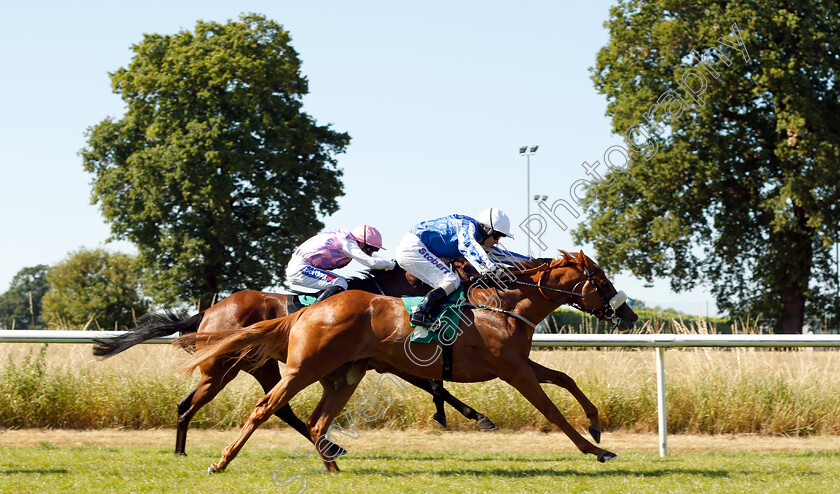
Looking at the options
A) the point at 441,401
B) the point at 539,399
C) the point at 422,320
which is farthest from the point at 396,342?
the point at 441,401

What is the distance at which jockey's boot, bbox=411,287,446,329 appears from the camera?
18.3 ft

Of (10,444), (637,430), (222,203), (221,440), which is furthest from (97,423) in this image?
(222,203)

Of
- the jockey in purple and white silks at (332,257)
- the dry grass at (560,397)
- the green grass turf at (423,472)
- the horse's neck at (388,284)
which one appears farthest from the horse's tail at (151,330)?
the horse's neck at (388,284)

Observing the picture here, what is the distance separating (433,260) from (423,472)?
1587 millimetres

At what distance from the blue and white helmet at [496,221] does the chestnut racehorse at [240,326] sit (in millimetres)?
380

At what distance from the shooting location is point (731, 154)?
21.7 meters

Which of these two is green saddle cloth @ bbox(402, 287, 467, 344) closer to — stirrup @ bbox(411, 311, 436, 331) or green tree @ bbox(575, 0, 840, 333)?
stirrup @ bbox(411, 311, 436, 331)

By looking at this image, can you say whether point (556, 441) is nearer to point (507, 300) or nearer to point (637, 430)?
point (637, 430)

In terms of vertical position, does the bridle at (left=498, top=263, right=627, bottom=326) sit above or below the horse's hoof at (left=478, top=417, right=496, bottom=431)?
above

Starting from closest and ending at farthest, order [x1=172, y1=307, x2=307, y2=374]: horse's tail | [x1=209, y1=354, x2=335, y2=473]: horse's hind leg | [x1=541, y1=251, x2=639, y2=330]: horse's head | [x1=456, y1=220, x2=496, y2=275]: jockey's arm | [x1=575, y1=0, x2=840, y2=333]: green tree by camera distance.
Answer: [x1=209, y1=354, x2=335, y2=473]: horse's hind leg, [x1=172, y1=307, x2=307, y2=374]: horse's tail, [x1=456, y1=220, x2=496, y2=275]: jockey's arm, [x1=541, y1=251, x2=639, y2=330]: horse's head, [x1=575, y1=0, x2=840, y2=333]: green tree

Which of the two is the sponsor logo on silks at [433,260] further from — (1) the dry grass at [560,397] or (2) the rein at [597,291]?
(1) the dry grass at [560,397]

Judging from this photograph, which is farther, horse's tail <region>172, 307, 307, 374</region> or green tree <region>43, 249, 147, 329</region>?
green tree <region>43, 249, 147, 329</region>

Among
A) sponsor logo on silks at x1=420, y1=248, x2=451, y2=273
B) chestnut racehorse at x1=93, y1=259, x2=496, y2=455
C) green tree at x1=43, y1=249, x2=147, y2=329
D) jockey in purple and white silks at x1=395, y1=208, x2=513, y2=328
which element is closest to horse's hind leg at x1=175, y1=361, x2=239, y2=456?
chestnut racehorse at x1=93, y1=259, x2=496, y2=455

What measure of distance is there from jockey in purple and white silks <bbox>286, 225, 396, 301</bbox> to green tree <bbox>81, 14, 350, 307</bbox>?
722 inches
